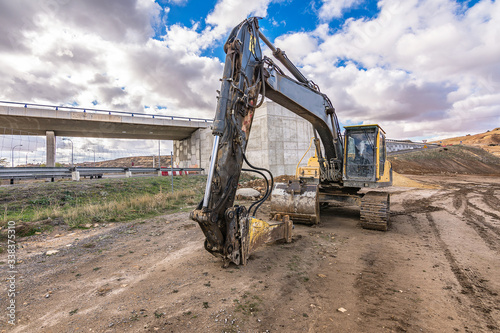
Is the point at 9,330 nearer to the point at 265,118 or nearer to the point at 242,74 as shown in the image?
the point at 242,74

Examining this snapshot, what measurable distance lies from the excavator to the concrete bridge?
18.5 m

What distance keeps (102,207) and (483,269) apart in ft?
34.1

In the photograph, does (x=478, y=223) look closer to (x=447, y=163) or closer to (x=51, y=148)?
(x=51, y=148)

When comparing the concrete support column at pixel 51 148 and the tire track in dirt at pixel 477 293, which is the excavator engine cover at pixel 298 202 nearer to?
the tire track in dirt at pixel 477 293

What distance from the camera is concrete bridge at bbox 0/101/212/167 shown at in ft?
59.7

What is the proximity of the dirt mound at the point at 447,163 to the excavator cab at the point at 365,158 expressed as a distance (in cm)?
2611

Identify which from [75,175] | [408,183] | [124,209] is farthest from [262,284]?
[408,183]

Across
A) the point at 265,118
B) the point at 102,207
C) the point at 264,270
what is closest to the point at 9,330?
the point at 264,270

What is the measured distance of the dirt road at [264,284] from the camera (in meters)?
2.78

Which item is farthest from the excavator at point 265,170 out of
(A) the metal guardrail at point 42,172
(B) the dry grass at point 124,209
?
(A) the metal guardrail at point 42,172

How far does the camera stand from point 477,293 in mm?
3496

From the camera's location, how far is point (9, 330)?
2.62 m

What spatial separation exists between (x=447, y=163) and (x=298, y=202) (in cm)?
3648

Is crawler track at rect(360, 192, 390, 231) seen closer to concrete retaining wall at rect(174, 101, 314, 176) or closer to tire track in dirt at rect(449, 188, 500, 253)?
tire track in dirt at rect(449, 188, 500, 253)
